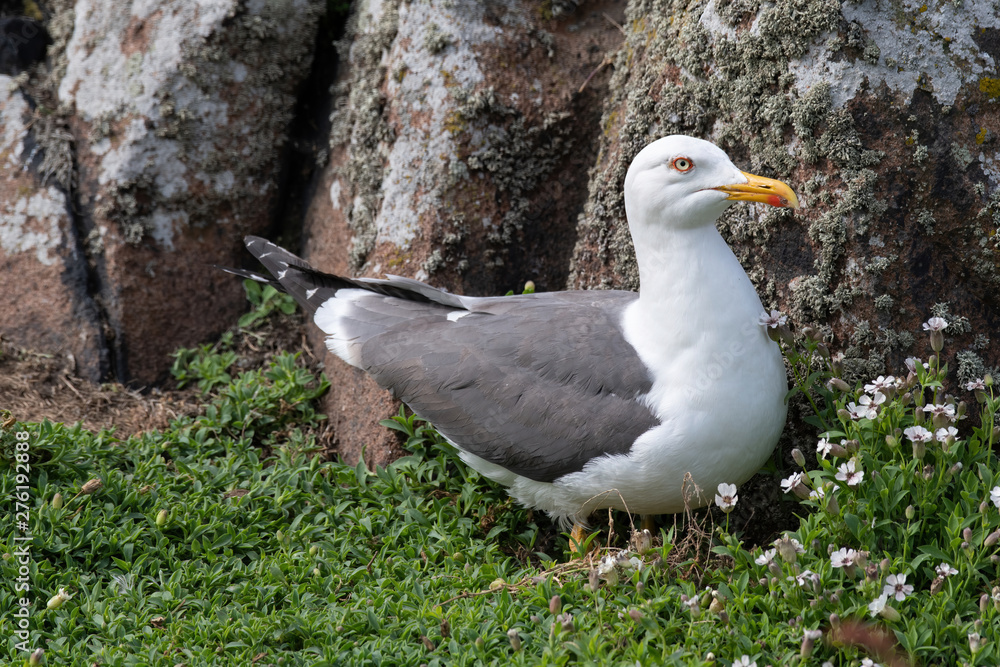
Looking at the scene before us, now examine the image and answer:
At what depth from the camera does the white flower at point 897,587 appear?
2773mm

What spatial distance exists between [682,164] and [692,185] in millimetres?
92

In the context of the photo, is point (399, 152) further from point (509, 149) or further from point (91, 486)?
point (91, 486)

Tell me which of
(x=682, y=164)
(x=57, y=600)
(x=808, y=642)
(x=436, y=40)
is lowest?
(x=57, y=600)

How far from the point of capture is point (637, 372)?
3600 mm

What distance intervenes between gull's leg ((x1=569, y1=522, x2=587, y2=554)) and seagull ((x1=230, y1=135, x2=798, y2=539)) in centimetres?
1

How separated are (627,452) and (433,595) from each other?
938 mm

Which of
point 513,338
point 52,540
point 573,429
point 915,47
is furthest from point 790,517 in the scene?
point 52,540

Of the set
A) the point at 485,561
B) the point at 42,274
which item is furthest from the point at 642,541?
the point at 42,274

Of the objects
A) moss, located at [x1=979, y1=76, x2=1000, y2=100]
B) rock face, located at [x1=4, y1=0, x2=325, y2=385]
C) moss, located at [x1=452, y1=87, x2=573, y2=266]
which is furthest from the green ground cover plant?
moss, located at [x1=452, y1=87, x2=573, y2=266]

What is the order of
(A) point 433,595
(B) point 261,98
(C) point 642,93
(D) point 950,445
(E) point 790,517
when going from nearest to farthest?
(D) point 950,445 < (A) point 433,595 < (E) point 790,517 < (C) point 642,93 < (B) point 261,98

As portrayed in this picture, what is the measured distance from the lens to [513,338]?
12.7ft

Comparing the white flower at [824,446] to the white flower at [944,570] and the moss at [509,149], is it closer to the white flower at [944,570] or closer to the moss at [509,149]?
the white flower at [944,570]

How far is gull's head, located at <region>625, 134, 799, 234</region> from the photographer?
3408 millimetres

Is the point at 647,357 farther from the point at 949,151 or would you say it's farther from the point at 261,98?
the point at 261,98
